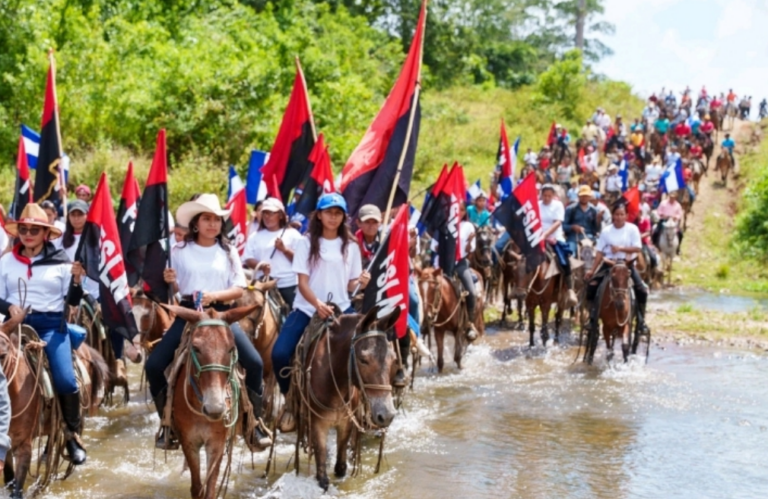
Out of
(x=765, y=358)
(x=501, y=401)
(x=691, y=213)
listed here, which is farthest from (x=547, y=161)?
(x=501, y=401)

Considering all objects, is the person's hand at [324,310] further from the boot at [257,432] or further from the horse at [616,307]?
the horse at [616,307]

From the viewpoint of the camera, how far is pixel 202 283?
8312mm

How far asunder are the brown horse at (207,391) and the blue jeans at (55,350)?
0.98m

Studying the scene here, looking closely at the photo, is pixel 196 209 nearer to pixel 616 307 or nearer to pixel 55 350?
pixel 55 350

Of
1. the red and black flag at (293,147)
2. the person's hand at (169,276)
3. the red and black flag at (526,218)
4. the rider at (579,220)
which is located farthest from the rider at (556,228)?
the person's hand at (169,276)

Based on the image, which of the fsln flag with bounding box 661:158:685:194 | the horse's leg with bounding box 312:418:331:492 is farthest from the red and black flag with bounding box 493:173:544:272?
the fsln flag with bounding box 661:158:685:194

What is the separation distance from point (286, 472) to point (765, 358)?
10075 millimetres

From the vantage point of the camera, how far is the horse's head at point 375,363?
7945 millimetres

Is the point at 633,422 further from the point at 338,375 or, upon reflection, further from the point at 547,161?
the point at 547,161

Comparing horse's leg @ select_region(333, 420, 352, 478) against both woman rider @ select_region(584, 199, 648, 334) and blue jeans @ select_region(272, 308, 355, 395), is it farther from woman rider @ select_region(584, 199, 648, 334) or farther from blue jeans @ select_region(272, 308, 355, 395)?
woman rider @ select_region(584, 199, 648, 334)

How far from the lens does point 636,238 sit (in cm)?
1538

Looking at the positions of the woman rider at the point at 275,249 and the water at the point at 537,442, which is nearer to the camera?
the water at the point at 537,442

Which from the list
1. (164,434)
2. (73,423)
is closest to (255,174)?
(73,423)

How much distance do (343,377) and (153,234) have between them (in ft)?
7.00
